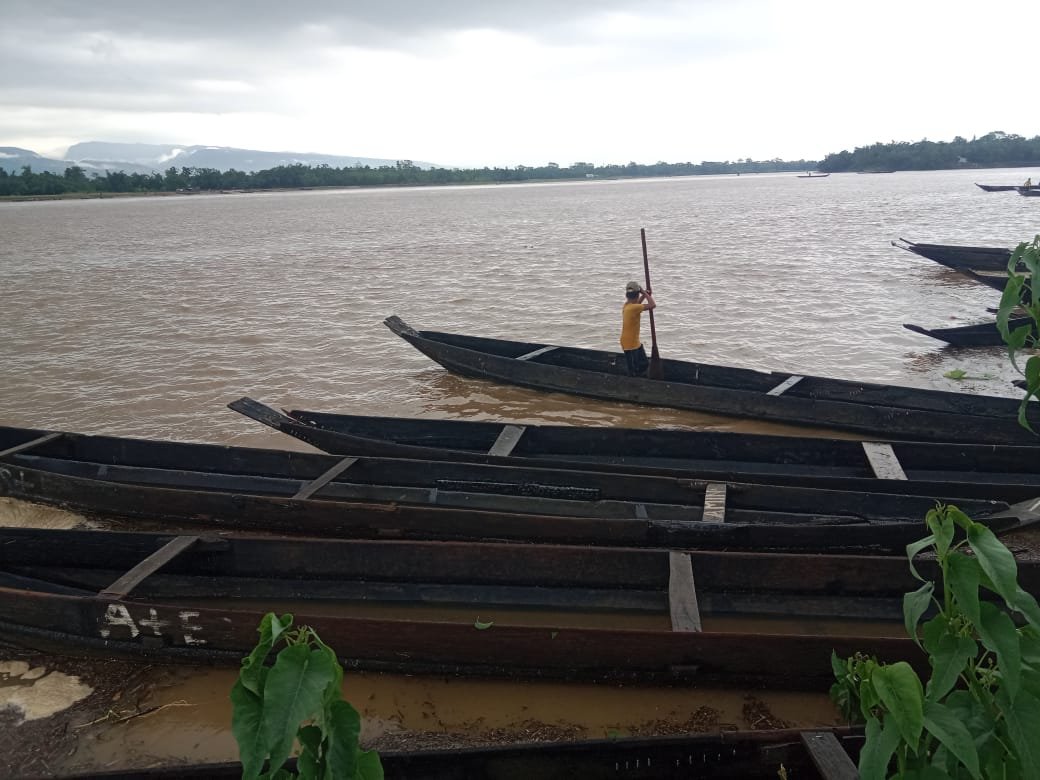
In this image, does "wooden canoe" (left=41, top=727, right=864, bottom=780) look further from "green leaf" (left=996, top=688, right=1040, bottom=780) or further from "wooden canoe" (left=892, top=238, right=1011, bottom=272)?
"wooden canoe" (left=892, top=238, right=1011, bottom=272)

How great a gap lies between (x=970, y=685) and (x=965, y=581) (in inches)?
12.3

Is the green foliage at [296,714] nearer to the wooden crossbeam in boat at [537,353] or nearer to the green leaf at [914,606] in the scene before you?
the green leaf at [914,606]

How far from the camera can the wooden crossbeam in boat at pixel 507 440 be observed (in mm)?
7012

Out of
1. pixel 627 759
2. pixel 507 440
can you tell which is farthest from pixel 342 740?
pixel 507 440

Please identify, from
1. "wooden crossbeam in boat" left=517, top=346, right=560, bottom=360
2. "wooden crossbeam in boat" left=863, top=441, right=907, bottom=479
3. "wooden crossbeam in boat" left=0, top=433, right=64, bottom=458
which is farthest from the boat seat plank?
"wooden crossbeam in boat" left=517, top=346, right=560, bottom=360

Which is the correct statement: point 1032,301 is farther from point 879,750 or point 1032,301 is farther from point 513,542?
point 513,542

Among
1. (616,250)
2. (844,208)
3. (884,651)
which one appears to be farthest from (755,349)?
(844,208)

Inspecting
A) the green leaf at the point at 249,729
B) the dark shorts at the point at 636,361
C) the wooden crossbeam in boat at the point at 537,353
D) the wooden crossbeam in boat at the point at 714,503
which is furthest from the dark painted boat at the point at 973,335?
the green leaf at the point at 249,729

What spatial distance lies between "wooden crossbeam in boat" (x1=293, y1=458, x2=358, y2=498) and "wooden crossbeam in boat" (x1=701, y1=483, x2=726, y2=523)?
10.7 feet

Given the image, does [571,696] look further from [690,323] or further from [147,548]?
[690,323]

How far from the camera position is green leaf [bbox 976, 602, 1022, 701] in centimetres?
158

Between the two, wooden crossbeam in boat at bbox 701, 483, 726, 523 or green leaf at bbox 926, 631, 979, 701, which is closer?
green leaf at bbox 926, 631, 979, 701

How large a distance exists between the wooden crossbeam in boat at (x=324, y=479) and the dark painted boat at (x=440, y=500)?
12 mm

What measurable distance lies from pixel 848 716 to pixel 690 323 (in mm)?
13358
